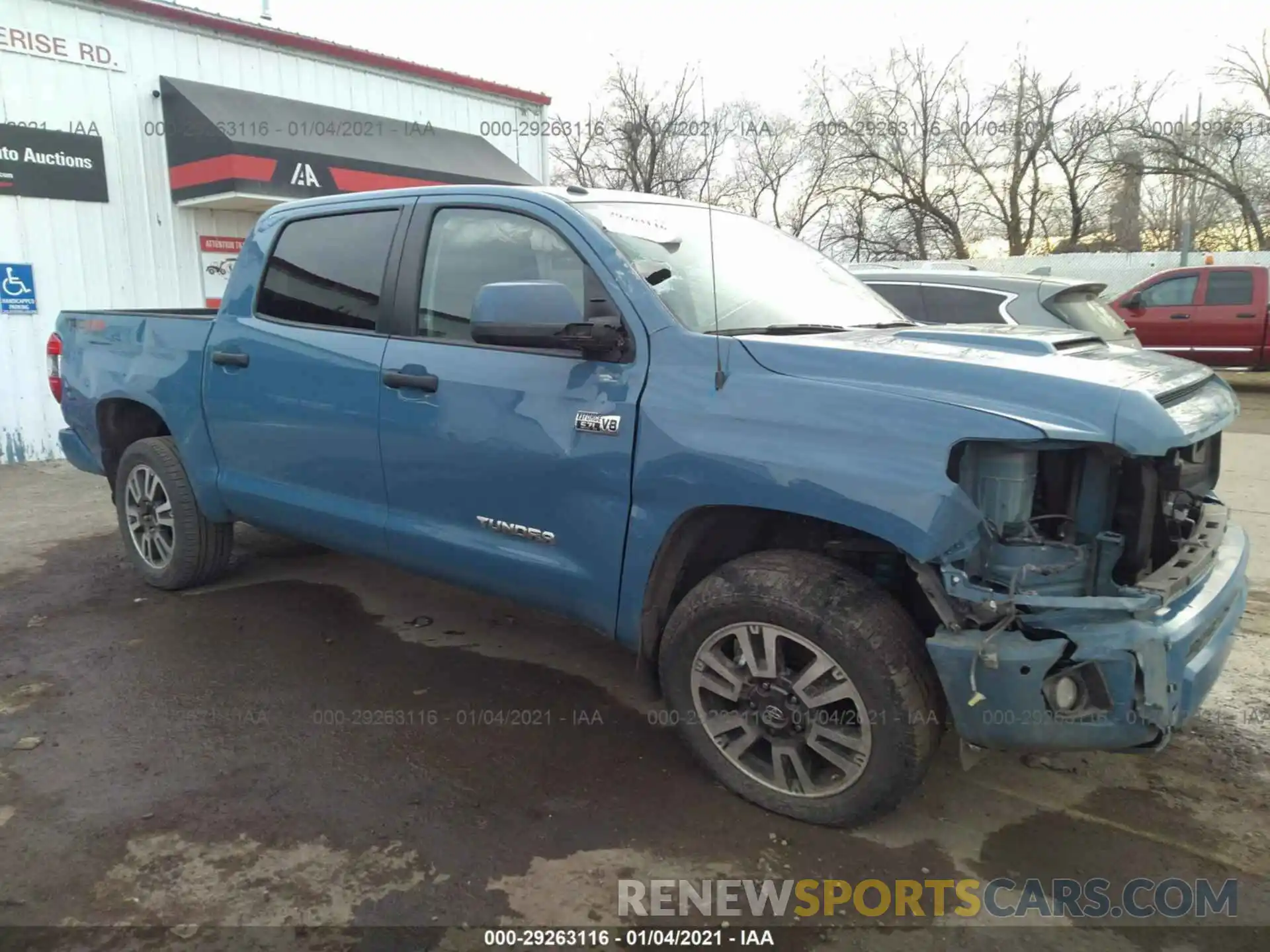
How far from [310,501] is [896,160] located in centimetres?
2699

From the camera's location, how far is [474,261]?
11.5 ft

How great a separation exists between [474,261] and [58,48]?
306 inches

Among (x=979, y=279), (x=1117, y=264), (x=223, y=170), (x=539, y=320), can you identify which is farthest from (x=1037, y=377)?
(x=1117, y=264)

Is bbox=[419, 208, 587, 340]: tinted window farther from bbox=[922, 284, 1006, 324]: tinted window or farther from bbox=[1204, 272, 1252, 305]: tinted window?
bbox=[1204, 272, 1252, 305]: tinted window

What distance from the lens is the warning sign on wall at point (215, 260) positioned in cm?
→ 1007

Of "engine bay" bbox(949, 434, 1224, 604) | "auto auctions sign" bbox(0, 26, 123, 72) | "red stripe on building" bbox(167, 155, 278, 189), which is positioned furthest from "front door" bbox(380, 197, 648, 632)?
"auto auctions sign" bbox(0, 26, 123, 72)

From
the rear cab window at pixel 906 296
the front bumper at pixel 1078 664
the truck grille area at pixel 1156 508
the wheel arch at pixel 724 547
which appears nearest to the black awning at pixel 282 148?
the rear cab window at pixel 906 296

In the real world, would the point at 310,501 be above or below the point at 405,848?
above

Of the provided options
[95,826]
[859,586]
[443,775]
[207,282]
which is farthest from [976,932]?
[207,282]

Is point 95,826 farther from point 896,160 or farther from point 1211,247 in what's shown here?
point 1211,247

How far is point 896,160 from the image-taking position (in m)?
27.5

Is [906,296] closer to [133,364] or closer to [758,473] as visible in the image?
Answer: [758,473]

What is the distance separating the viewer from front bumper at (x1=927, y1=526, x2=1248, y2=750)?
7.59 feet

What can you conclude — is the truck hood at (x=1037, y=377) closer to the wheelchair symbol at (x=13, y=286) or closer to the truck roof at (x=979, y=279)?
the truck roof at (x=979, y=279)
